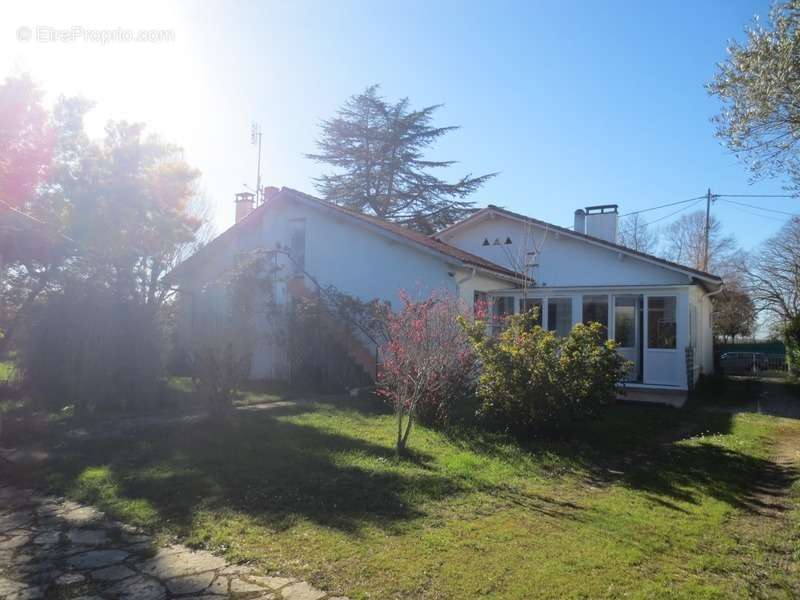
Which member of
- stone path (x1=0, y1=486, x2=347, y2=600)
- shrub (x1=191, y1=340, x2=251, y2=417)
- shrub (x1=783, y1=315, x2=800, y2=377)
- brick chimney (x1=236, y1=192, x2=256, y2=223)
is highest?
brick chimney (x1=236, y1=192, x2=256, y2=223)

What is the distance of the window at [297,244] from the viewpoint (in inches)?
696

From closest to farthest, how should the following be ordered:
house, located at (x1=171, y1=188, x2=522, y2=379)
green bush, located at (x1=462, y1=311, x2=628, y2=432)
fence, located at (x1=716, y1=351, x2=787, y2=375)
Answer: green bush, located at (x1=462, y1=311, x2=628, y2=432) → house, located at (x1=171, y1=188, x2=522, y2=379) → fence, located at (x1=716, y1=351, x2=787, y2=375)

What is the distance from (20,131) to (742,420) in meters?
23.3

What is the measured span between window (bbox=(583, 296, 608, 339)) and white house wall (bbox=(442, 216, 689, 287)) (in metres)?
0.48

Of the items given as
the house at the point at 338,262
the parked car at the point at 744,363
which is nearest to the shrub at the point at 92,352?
the house at the point at 338,262

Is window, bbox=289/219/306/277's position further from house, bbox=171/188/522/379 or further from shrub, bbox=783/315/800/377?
shrub, bbox=783/315/800/377

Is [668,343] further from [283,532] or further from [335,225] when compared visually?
[283,532]

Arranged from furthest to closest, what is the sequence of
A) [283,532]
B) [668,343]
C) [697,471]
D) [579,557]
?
[668,343] → [697,471] → [283,532] → [579,557]

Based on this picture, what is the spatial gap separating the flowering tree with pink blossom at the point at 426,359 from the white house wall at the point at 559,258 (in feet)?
23.0

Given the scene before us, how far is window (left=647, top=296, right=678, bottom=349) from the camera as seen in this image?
53.1 ft

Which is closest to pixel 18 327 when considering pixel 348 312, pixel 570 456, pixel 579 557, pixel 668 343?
pixel 348 312

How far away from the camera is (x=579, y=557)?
4.34 m

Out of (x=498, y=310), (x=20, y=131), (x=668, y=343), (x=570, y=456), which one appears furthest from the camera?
(x=20, y=131)

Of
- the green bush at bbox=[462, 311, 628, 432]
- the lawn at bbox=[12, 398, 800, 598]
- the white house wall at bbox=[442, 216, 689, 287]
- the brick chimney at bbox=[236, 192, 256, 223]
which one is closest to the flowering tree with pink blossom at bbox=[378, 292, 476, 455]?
the green bush at bbox=[462, 311, 628, 432]
